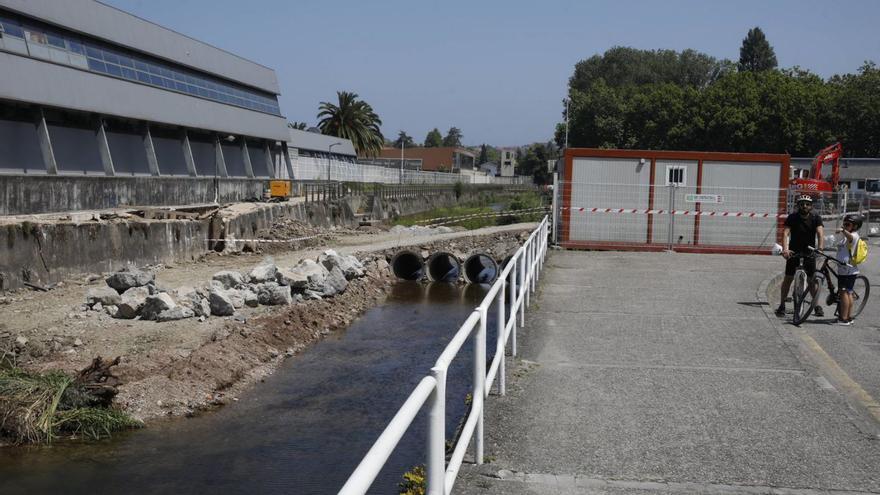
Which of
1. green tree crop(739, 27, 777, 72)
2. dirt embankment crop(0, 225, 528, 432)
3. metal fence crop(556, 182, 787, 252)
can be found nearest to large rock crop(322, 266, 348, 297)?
dirt embankment crop(0, 225, 528, 432)

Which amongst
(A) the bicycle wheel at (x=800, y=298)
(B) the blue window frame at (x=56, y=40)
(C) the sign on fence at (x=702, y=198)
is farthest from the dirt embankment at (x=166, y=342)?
(B) the blue window frame at (x=56, y=40)

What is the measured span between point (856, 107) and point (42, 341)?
70768 mm

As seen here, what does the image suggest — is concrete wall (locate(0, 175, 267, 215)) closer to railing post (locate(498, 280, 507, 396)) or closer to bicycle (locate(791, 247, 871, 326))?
railing post (locate(498, 280, 507, 396))

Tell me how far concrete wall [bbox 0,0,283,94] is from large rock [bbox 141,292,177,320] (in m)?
17.2

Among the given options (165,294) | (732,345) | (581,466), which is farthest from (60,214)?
(581,466)

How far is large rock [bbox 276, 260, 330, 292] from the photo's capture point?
2080 centimetres

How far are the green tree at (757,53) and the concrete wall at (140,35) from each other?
86.2 m

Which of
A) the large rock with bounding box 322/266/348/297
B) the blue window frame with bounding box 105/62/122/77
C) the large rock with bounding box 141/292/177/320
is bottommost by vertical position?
the large rock with bounding box 322/266/348/297

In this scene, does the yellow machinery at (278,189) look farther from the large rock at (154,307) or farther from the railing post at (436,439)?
the railing post at (436,439)

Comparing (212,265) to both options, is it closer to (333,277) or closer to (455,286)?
(333,277)

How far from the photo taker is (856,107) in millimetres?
71188

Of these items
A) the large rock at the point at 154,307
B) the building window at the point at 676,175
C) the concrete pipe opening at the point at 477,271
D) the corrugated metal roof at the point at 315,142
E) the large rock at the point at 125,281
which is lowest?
the concrete pipe opening at the point at 477,271

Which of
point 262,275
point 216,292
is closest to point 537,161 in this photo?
point 262,275

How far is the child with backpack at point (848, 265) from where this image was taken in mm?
12492
